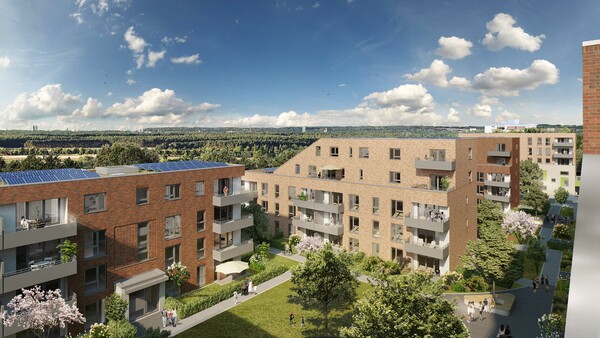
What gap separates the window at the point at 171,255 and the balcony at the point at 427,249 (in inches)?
971

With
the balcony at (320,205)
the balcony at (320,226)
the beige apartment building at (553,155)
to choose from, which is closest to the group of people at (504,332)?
the balcony at (320,226)

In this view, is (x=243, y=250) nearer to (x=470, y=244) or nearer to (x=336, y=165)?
(x=336, y=165)

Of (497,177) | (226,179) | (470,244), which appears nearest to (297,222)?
(226,179)

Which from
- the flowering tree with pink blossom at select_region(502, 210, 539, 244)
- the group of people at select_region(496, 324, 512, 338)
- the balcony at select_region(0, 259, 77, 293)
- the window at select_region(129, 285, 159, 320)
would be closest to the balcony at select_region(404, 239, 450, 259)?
the group of people at select_region(496, 324, 512, 338)

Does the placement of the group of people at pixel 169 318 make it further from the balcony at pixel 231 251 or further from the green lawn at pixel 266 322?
the balcony at pixel 231 251

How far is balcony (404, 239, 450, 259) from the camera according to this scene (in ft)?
123

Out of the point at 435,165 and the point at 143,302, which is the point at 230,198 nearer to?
the point at 143,302

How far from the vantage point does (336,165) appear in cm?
5059

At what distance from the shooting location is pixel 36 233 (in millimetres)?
24234

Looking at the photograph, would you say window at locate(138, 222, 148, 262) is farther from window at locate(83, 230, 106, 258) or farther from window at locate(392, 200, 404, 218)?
window at locate(392, 200, 404, 218)

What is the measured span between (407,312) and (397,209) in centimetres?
2665

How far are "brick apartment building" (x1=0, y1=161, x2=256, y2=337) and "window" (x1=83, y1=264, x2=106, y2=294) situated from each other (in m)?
0.07

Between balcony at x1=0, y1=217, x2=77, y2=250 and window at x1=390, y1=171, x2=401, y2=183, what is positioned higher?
window at x1=390, y1=171, x2=401, y2=183

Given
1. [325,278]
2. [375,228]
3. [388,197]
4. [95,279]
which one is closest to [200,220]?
[95,279]
